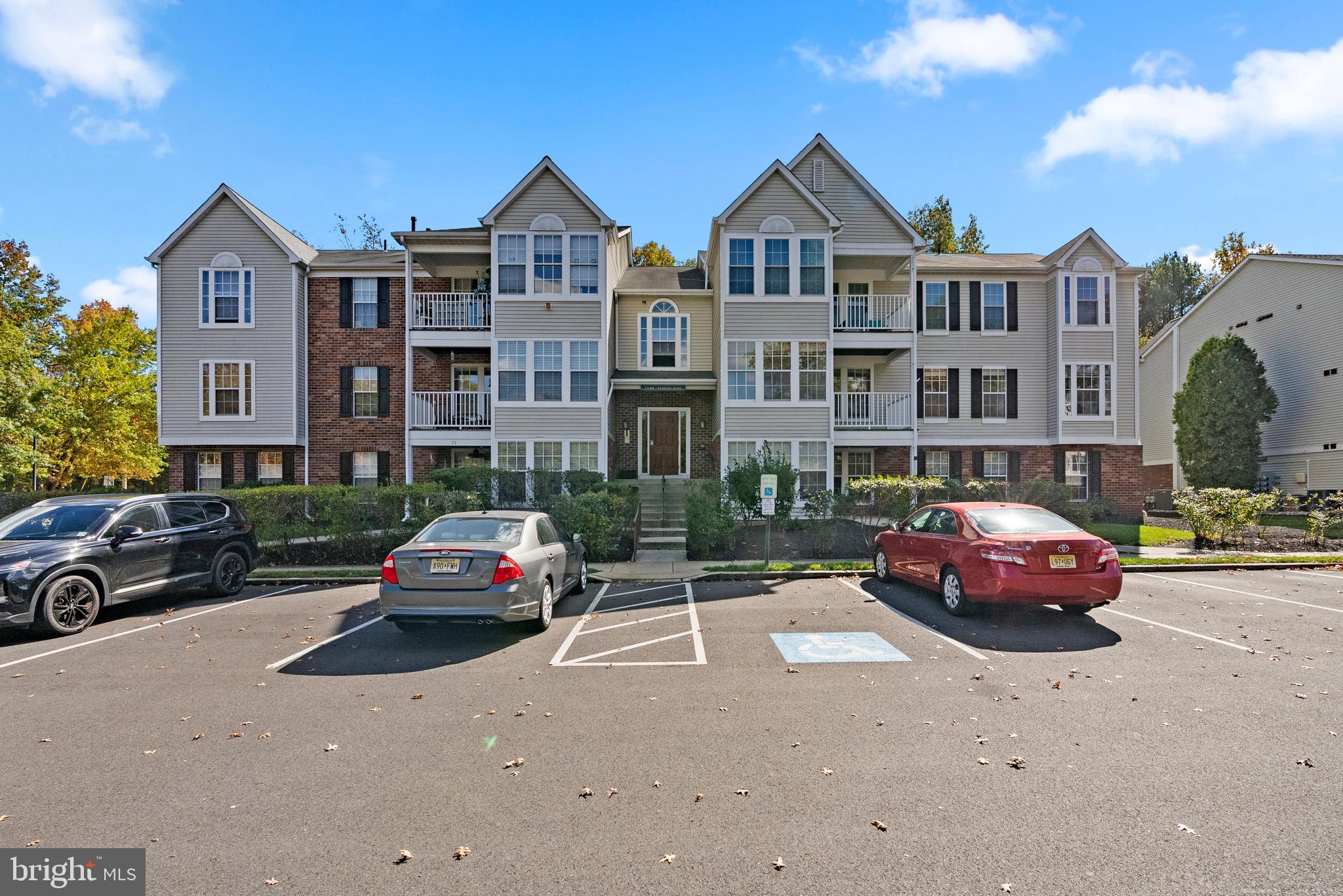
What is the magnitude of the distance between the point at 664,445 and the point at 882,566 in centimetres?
1162

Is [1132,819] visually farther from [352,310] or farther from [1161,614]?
[352,310]

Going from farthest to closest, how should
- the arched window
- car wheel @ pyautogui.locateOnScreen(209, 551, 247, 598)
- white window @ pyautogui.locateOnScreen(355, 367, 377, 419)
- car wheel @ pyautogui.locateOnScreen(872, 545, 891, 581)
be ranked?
the arched window
white window @ pyautogui.locateOnScreen(355, 367, 377, 419)
car wheel @ pyautogui.locateOnScreen(872, 545, 891, 581)
car wheel @ pyautogui.locateOnScreen(209, 551, 247, 598)

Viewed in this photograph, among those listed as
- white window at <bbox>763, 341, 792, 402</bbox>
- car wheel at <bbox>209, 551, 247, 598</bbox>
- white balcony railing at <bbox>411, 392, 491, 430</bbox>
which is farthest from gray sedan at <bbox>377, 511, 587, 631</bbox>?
white window at <bbox>763, 341, 792, 402</bbox>

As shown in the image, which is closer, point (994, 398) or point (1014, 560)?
point (1014, 560)

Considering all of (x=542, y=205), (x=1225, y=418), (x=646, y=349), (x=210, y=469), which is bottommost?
(x=210, y=469)

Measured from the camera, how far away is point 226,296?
21.3 meters

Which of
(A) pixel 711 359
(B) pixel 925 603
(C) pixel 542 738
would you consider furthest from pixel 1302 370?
(C) pixel 542 738

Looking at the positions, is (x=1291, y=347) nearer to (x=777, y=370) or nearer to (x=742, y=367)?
(x=777, y=370)

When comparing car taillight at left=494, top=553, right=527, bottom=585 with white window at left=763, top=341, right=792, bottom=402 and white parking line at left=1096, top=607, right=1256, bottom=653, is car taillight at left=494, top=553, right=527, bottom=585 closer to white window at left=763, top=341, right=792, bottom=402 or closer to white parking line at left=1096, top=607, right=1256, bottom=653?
white parking line at left=1096, top=607, right=1256, bottom=653

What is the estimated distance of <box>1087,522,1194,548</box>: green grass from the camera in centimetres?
1698

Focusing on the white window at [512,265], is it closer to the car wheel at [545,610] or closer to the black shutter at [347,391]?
the black shutter at [347,391]

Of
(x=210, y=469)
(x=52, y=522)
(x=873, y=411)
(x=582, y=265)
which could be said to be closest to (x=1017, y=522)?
(x=873, y=411)

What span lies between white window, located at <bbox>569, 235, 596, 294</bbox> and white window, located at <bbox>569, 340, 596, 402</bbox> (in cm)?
161

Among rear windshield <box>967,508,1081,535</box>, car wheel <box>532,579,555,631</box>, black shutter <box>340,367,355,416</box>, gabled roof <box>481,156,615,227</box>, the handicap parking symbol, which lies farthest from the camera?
black shutter <box>340,367,355,416</box>
